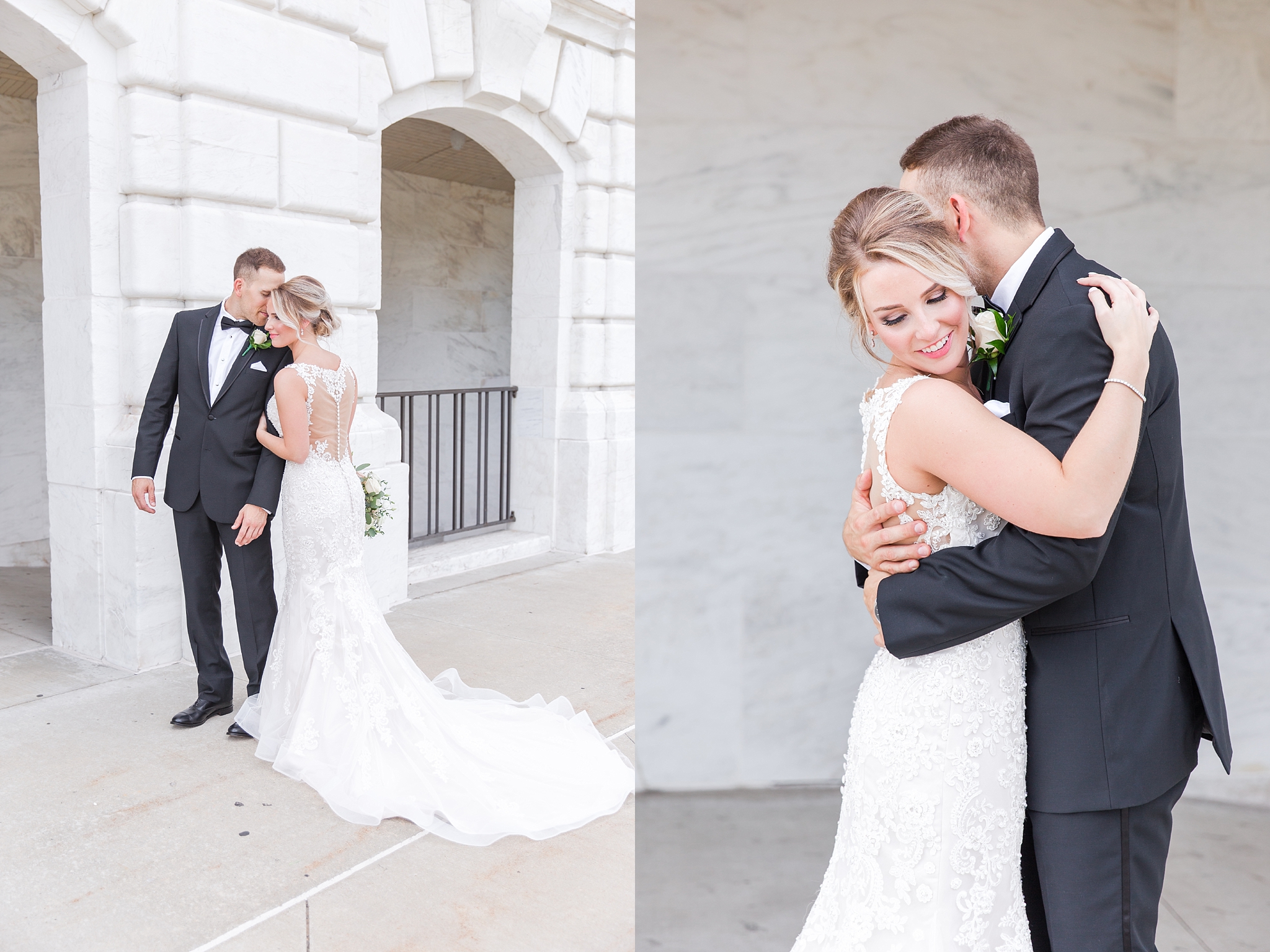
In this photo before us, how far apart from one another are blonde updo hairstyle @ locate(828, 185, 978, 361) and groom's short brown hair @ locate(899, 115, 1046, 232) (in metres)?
0.12

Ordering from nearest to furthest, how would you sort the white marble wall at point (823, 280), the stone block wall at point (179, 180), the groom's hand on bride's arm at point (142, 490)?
the white marble wall at point (823, 280), the groom's hand on bride's arm at point (142, 490), the stone block wall at point (179, 180)

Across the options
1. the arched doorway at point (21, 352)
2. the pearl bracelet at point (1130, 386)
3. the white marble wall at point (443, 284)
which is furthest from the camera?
the white marble wall at point (443, 284)

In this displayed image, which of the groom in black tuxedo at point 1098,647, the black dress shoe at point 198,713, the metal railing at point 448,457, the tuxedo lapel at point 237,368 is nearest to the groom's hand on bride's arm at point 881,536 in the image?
the groom in black tuxedo at point 1098,647

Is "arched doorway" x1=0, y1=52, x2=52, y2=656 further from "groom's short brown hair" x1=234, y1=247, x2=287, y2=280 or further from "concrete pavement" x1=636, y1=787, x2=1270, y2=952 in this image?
"concrete pavement" x1=636, y1=787, x2=1270, y2=952

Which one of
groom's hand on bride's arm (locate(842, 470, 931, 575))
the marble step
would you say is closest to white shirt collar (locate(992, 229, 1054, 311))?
groom's hand on bride's arm (locate(842, 470, 931, 575))

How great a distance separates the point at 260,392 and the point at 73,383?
1.53 metres

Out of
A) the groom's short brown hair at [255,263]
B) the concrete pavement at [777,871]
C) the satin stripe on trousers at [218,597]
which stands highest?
the groom's short brown hair at [255,263]

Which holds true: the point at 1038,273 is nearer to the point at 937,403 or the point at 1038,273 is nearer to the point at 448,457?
the point at 937,403

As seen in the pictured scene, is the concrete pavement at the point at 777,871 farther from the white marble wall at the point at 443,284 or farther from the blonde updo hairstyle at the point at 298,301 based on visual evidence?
the white marble wall at the point at 443,284

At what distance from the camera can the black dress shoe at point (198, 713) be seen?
4750 mm

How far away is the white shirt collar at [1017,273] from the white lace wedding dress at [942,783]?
25cm

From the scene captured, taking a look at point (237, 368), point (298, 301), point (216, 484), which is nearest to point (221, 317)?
point (237, 368)

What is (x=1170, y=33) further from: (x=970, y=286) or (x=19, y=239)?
(x=19, y=239)

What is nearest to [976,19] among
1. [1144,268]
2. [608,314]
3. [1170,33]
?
[1170,33]
